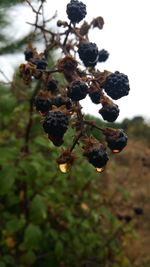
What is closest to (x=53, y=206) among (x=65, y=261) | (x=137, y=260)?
(x=65, y=261)

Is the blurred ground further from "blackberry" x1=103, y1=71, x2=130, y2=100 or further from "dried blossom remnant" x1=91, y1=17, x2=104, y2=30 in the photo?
"blackberry" x1=103, y1=71, x2=130, y2=100

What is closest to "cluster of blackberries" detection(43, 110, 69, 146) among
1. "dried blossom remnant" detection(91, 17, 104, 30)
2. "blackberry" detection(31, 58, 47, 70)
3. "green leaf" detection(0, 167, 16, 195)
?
"blackberry" detection(31, 58, 47, 70)

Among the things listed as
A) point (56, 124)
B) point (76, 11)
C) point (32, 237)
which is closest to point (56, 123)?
point (56, 124)

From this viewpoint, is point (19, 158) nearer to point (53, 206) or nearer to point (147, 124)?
point (53, 206)

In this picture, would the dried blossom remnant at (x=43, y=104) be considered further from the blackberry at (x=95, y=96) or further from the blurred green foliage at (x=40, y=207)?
the blurred green foliage at (x=40, y=207)

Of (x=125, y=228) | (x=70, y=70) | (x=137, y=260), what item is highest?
(x=70, y=70)

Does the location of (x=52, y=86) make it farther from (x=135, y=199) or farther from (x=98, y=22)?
(x=135, y=199)
